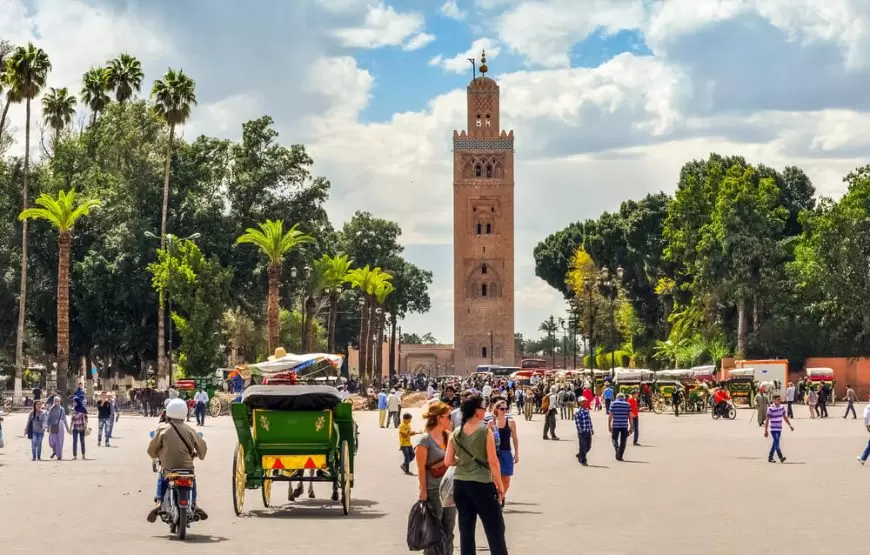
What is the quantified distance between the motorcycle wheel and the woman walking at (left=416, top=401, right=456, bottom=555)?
2.84 metres

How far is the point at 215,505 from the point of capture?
17922 mm

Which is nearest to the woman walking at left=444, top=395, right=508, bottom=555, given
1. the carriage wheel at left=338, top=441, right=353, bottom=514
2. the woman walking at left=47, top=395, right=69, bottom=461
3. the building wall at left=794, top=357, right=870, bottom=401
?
the carriage wheel at left=338, top=441, right=353, bottom=514

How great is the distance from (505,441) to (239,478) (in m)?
3.15

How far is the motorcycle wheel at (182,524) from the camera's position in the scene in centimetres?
1415

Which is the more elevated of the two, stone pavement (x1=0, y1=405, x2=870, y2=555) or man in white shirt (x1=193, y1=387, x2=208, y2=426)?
man in white shirt (x1=193, y1=387, x2=208, y2=426)

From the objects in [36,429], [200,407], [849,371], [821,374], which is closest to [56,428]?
[36,429]

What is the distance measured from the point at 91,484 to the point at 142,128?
49.2 metres

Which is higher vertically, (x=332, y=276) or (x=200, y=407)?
(x=332, y=276)

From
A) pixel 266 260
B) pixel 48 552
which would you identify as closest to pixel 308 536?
pixel 48 552

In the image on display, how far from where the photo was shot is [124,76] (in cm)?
7825

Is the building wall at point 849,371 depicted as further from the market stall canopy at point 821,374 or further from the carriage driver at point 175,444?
the carriage driver at point 175,444

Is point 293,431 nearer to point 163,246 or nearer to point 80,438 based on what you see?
point 80,438

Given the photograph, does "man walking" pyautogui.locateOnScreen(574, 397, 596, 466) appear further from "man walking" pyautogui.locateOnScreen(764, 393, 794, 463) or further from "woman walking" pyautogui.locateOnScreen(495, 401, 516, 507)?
"woman walking" pyautogui.locateOnScreen(495, 401, 516, 507)

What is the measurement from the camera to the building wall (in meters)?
67.8
